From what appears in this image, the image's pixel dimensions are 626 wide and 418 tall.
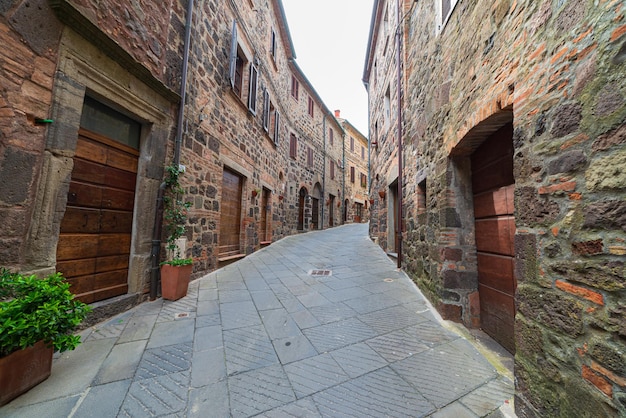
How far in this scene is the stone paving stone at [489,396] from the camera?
1.45 metres

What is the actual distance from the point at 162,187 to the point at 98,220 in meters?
0.85

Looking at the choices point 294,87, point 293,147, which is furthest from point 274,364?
point 294,87

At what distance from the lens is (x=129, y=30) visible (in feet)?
9.51

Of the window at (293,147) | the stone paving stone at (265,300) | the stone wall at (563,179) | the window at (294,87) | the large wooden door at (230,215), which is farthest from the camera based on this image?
the window at (294,87)

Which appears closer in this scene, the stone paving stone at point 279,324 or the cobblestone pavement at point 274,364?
the cobblestone pavement at point 274,364

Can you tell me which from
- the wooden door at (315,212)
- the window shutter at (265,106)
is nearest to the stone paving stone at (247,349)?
the window shutter at (265,106)

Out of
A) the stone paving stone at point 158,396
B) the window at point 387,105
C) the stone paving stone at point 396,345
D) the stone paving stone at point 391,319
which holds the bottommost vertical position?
the stone paving stone at point 158,396

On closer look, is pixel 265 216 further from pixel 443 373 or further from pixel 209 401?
pixel 443 373

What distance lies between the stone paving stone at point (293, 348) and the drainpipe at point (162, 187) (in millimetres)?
2112

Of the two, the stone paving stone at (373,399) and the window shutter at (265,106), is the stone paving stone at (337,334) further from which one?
the window shutter at (265,106)

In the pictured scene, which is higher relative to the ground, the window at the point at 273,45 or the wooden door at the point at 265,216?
the window at the point at 273,45

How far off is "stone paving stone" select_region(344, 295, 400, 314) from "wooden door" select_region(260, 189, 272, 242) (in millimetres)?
4984

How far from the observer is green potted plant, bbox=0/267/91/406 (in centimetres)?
142

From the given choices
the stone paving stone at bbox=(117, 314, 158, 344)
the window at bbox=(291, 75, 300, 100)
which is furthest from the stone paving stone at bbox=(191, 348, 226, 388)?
the window at bbox=(291, 75, 300, 100)
